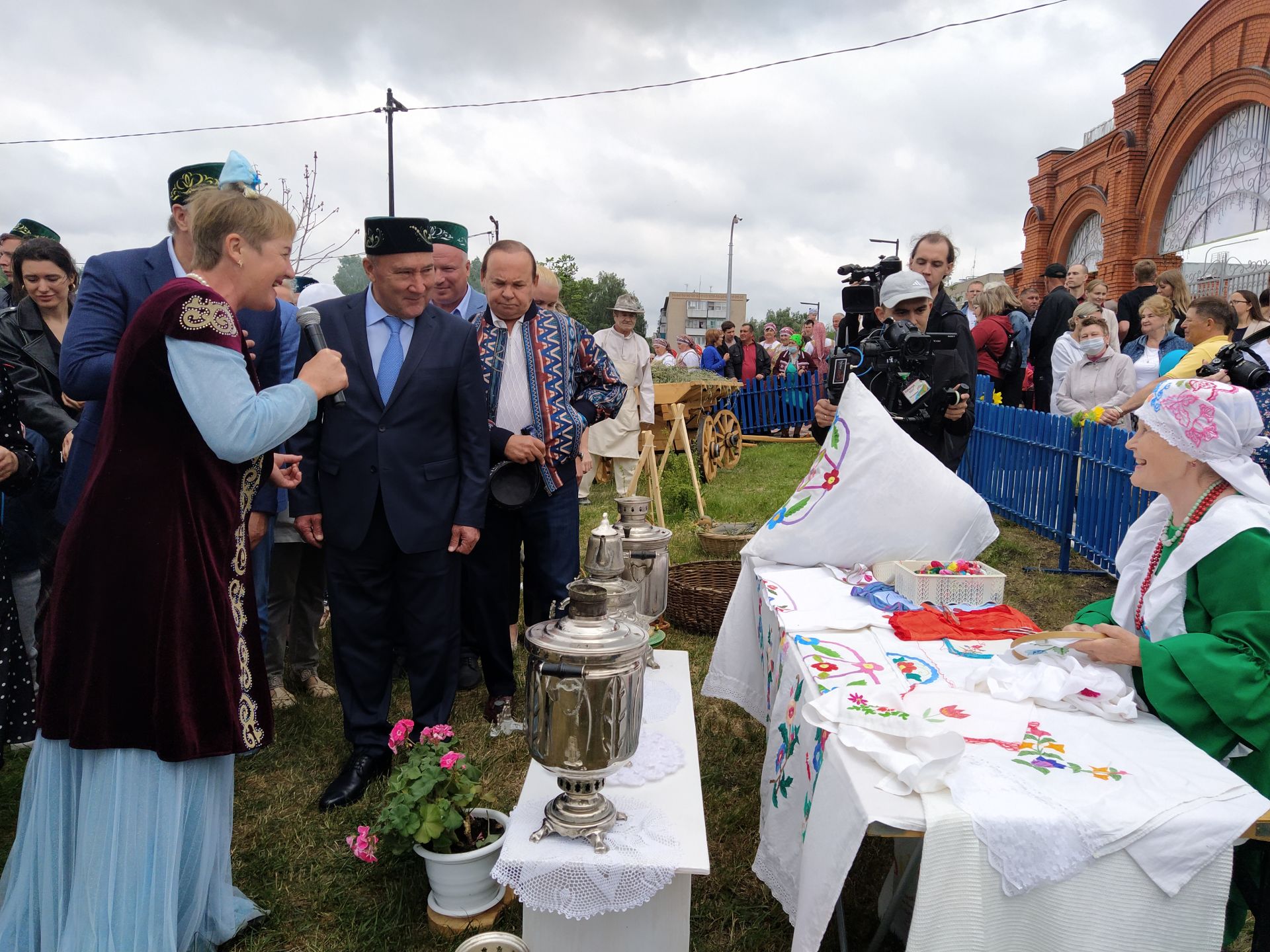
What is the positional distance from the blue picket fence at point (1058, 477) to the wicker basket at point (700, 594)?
7.70 feet

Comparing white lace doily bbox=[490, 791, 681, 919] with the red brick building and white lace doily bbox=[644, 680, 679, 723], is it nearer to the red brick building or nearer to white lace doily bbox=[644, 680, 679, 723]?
white lace doily bbox=[644, 680, 679, 723]

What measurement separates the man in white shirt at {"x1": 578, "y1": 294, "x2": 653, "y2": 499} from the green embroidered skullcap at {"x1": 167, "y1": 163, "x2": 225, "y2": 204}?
4768 millimetres

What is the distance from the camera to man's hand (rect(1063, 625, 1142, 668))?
182 cm

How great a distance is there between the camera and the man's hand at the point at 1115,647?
71.6 inches

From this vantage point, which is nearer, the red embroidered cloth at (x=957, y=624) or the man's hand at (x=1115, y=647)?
the man's hand at (x=1115, y=647)

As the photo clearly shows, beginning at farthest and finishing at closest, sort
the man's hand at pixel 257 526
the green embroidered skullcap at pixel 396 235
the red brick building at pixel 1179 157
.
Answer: the red brick building at pixel 1179 157, the green embroidered skullcap at pixel 396 235, the man's hand at pixel 257 526

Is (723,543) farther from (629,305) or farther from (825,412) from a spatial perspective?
(629,305)

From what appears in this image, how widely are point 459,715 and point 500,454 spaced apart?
3.88 ft

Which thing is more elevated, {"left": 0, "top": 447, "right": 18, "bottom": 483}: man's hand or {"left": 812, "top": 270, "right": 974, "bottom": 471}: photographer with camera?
{"left": 812, "top": 270, "right": 974, "bottom": 471}: photographer with camera

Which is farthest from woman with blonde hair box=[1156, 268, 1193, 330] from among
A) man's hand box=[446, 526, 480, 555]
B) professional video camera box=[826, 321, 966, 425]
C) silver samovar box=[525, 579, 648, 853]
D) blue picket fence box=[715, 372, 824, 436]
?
blue picket fence box=[715, 372, 824, 436]

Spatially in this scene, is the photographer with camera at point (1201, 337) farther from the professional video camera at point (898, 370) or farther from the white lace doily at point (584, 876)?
the white lace doily at point (584, 876)

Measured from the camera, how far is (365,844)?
92.6 inches

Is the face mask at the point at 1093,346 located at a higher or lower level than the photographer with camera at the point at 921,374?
higher

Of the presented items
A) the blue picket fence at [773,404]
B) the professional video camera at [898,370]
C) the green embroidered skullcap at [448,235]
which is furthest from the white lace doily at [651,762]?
the blue picket fence at [773,404]
